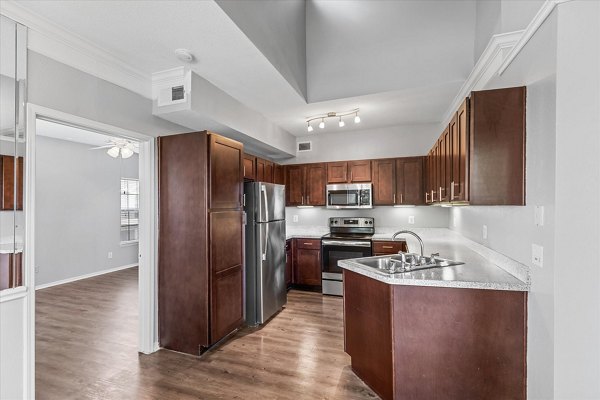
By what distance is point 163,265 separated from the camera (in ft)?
9.80

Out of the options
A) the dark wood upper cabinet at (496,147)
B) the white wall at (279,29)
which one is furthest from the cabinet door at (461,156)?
the white wall at (279,29)

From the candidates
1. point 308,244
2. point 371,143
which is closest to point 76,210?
point 308,244

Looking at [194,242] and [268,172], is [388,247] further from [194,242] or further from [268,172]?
[194,242]

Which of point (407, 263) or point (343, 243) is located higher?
point (407, 263)

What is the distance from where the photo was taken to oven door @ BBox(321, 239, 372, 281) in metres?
4.44

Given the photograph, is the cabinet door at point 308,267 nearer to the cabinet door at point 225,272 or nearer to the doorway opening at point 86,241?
the cabinet door at point 225,272

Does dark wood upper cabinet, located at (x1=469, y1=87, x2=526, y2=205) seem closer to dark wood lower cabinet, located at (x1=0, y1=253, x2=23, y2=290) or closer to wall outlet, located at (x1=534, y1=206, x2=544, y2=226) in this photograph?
wall outlet, located at (x1=534, y1=206, x2=544, y2=226)

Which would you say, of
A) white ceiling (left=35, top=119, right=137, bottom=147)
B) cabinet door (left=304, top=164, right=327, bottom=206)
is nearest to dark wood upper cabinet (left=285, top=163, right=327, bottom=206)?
cabinet door (left=304, top=164, right=327, bottom=206)

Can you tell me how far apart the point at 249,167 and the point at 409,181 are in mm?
2592

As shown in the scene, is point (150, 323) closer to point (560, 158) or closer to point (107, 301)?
point (107, 301)

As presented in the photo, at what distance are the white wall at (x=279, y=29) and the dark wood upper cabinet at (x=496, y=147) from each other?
178 cm

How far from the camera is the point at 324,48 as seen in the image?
3508 millimetres

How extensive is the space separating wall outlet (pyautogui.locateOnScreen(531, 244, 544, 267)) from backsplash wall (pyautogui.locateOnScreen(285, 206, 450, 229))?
3.17 m

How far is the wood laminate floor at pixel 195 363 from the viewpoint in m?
2.27
